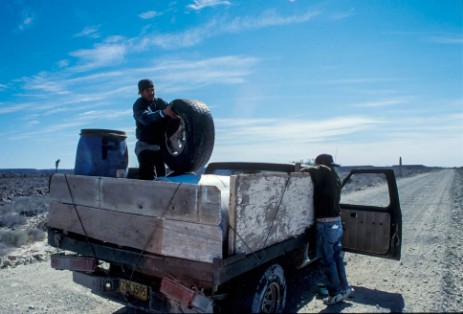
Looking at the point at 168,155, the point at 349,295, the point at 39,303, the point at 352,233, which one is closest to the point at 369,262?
the point at 352,233

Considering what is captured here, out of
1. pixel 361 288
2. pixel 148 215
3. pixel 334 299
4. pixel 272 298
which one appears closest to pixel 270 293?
pixel 272 298

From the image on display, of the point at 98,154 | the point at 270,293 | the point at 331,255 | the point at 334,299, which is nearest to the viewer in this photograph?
the point at 270,293

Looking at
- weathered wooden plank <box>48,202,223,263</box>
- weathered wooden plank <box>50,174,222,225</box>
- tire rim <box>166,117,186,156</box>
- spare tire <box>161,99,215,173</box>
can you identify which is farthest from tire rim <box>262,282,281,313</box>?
tire rim <box>166,117,186,156</box>

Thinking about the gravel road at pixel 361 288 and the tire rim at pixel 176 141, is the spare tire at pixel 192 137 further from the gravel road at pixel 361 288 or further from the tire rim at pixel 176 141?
Result: the gravel road at pixel 361 288

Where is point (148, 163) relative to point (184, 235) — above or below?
above

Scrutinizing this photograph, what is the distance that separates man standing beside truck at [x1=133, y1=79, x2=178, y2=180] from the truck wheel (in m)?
1.98

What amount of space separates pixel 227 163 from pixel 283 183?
6.80ft

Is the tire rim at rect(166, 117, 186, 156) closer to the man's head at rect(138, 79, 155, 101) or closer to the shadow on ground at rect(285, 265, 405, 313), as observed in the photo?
the man's head at rect(138, 79, 155, 101)

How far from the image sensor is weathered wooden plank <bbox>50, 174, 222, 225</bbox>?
2.85 metres

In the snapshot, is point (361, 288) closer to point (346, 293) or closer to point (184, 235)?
point (346, 293)

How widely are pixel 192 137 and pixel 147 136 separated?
0.72 metres

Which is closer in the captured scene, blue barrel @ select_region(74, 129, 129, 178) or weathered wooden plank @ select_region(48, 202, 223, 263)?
weathered wooden plank @ select_region(48, 202, 223, 263)

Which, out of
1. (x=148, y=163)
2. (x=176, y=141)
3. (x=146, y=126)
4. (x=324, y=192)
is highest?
(x=146, y=126)

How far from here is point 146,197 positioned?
10.3 feet
